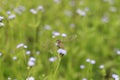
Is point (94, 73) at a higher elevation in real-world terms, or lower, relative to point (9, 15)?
lower

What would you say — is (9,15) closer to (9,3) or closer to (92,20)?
(9,3)

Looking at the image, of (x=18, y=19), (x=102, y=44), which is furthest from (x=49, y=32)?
(x=102, y=44)

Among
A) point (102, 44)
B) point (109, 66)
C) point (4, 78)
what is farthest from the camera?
point (102, 44)

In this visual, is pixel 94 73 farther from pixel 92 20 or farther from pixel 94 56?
pixel 92 20

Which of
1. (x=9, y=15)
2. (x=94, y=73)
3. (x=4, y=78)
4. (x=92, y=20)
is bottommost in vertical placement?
(x=4, y=78)

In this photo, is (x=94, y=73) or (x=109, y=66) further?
(x=109, y=66)

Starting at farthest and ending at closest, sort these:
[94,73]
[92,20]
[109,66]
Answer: [92,20]
[109,66]
[94,73]
